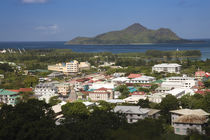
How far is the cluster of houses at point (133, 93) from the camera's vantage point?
10.6 m

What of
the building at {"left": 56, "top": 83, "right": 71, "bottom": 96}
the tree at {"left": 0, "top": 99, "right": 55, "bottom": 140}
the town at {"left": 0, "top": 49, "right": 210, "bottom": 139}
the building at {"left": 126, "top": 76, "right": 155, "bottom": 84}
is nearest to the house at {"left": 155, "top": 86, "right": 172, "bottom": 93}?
the town at {"left": 0, "top": 49, "right": 210, "bottom": 139}

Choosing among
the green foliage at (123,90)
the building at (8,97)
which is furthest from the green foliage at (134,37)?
the building at (8,97)

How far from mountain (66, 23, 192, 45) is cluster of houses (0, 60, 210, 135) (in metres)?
82.1

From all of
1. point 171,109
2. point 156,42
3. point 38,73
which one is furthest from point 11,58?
point 156,42

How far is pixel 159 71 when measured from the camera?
28.0 m

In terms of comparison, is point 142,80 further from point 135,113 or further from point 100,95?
point 135,113

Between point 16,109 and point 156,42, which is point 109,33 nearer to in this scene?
point 156,42

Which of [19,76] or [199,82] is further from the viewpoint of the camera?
[19,76]

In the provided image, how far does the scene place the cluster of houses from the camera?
10644 mm

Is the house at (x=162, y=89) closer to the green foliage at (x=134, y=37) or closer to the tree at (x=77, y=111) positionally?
the tree at (x=77, y=111)

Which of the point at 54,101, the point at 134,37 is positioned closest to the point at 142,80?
the point at 54,101

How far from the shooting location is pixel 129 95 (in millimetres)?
17469

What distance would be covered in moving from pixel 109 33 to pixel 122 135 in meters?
119

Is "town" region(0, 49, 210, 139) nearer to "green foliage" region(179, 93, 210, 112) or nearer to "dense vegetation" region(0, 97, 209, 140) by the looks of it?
"green foliage" region(179, 93, 210, 112)
